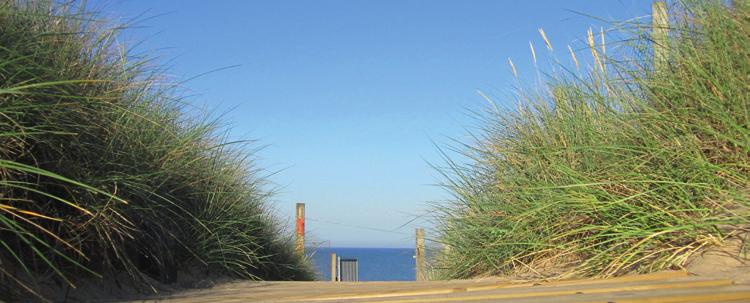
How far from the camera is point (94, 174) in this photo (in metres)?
3.28

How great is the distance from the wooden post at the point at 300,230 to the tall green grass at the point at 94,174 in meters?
2.69

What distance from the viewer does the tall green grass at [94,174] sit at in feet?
9.07

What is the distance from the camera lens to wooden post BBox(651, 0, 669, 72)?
11.3ft

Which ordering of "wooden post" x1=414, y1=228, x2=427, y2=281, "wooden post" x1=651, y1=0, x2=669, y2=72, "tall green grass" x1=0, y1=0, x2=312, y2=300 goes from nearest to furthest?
"tall green grass" x1=0, y1=0, x2=312, y2=300 → "wooden post" x1=651, y1=0, x2=669, y2=72 → "wooden post" x1=414, y1=228, x2=427, y2=281

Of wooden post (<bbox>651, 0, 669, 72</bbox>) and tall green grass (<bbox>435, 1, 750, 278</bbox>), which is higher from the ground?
wooden post (<bbox>651, 0, 669, 72</bbox>)

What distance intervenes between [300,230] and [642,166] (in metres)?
6.42

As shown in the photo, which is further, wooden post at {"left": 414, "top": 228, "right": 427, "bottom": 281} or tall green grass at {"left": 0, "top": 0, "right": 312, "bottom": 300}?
wooden post at {"left": 414, "top": 228, "right": 427, "bottom": 281}

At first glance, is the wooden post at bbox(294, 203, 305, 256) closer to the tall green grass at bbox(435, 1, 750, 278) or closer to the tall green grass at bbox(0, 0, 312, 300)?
the tall green grass at bbox(0, 0, 312, 300)

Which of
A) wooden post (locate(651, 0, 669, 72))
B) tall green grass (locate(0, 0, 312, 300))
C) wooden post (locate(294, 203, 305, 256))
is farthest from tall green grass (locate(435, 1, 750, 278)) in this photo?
wooden post (locate(294, 203, 305, 256))

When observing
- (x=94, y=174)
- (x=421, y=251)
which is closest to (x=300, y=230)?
(x=421, y=251)

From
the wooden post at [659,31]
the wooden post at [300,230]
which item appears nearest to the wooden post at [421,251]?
the wooden post at [300,230]

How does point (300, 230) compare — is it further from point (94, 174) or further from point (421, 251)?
point (94, 174)

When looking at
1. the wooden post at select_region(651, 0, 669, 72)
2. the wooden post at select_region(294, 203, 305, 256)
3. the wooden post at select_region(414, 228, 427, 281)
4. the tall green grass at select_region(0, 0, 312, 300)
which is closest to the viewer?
the tall green grass at select_region(0, 0, 312, 300)

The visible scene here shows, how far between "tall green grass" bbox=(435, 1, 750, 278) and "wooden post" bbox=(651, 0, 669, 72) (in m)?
0.04
